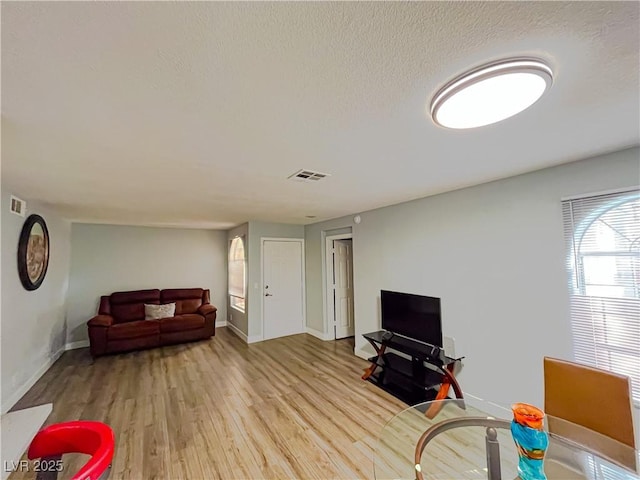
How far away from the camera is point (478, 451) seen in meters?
1.86

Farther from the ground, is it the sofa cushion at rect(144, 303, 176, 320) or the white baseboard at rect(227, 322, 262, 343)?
the sofa cushion at rect(144, 303, 176, 320)

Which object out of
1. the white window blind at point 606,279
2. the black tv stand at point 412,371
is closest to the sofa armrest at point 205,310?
the black tv stand at point 412,371

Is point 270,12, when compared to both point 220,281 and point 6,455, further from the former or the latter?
point 220,281

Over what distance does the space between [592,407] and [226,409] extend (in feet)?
9.67

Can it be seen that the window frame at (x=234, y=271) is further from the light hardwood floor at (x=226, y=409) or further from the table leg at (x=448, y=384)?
the table leg at (x=448, y=384)

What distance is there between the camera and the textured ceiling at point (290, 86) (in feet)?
2.76

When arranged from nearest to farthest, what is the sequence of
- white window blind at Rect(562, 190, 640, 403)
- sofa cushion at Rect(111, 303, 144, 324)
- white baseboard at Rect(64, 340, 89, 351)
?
white window blind at Rect(562, 190, 640, 403)
white baseboard at Rect(64, 340, 89, 351)
sofa cushion at Rect(111, 303, 144, 324)

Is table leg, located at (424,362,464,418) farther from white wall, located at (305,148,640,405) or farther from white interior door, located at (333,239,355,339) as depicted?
white interior door, located at (333,239,355,339)

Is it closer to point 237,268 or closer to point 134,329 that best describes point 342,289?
point 237,268

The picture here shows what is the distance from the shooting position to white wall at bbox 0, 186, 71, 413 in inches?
106

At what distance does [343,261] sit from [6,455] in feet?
15.5

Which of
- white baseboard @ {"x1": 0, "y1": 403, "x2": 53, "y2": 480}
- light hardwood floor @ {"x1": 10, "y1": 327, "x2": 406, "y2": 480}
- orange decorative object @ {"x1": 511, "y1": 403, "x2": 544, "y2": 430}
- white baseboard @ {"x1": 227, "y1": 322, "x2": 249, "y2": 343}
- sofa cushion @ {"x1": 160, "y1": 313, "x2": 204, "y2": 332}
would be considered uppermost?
orange decorative object @ {"x1": 511, "y1": 403, "x2": 544, "y2": 430}

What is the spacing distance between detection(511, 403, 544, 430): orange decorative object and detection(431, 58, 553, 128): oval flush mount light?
1326 mm

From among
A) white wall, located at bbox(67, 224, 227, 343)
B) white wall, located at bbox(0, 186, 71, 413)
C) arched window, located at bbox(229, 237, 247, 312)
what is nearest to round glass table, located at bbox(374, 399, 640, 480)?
white wall, located at bbox(0, 186, 71, 413)
